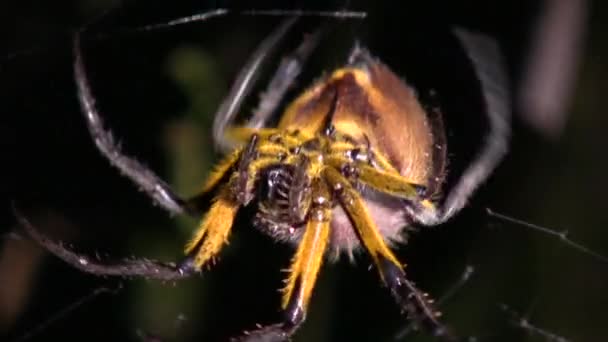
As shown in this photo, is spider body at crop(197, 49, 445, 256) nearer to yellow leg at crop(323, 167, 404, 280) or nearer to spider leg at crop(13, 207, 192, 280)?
yellow leg at crop(323, 167, 404, 280)

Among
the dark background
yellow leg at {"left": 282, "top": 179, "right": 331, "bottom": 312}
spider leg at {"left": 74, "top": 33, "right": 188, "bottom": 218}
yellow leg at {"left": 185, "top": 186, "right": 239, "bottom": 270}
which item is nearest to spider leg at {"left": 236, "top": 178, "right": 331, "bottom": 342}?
yellow leg at {"left": 282, "top": 179, "right": 331, "bottom": 312}

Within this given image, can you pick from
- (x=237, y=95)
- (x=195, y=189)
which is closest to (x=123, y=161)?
(x=237, y=95)

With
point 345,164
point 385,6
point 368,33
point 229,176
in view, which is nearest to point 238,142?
point 229,176

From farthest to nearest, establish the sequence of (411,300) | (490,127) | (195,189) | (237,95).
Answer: (195,189) → (237,95) → (490,127) → (411,300)

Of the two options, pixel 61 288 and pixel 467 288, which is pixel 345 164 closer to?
pixel 467 288

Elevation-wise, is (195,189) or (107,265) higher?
(107,265)

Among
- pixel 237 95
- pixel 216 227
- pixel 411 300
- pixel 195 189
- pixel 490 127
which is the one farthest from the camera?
pixel 195 189

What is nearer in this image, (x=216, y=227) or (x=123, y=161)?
(x=216, y=227)

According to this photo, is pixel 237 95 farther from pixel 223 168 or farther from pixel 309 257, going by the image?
pixel 309 257

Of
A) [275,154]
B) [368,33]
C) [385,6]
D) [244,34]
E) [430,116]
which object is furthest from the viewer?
[244,34]
